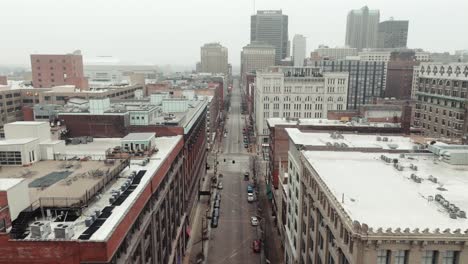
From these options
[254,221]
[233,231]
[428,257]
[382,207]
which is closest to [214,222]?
[233,231]

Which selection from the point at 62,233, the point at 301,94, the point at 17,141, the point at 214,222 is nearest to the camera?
the point at 62,233

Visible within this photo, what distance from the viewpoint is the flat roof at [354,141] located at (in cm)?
6219

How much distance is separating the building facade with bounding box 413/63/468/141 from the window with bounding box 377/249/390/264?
71.7 m

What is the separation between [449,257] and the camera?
30422 millimetres

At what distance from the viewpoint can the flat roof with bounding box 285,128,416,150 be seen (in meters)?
62.2

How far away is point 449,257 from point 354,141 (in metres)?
36.7

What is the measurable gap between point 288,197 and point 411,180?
30149 mm

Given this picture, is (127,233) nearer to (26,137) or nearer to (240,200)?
(26,137)

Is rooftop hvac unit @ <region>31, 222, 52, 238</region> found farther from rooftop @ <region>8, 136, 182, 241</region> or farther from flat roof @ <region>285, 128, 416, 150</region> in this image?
flat roof @ <region>285, 128, 416, 150</region>

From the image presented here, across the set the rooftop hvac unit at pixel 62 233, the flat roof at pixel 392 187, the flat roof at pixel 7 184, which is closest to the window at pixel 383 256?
the flat roof at pixel 392 187

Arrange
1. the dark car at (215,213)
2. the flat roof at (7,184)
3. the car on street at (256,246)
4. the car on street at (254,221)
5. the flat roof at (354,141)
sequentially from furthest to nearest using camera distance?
1. the dark car at (215,213)
2. the car on street at (254,221)
3. the car on street at (256,246)
4. the flat roof at (354,141)
5. the flat roof at (7,184)

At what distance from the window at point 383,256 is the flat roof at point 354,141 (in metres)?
31.2

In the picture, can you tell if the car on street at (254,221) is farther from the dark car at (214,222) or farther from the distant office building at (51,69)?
the distant office building at (51,69)

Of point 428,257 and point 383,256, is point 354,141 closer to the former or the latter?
point 428,257
